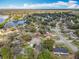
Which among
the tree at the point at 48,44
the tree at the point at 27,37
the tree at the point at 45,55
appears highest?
the tree at the point at 27,37

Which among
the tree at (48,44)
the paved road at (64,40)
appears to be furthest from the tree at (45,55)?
the paved road at (64,40)

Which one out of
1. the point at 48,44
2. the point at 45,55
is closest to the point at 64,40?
the point at 48,44

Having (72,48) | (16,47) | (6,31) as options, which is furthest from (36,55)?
(6,31)

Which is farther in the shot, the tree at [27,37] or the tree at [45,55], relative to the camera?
the tree at [27,37]

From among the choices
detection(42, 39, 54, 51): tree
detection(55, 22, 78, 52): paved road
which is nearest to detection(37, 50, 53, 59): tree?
detection(42, 39, 54, 51): tree

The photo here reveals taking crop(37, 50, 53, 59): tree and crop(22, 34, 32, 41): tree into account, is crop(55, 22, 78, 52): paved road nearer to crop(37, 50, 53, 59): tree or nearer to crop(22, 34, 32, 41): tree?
crop(37, 50, 53, 59): tree

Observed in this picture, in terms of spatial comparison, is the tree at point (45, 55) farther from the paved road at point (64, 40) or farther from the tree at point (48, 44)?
the paved road at point (64, 40)

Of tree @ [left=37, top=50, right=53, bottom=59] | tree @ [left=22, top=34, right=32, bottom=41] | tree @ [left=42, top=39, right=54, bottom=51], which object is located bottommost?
tree @ [left=37, top=50, right=53, bottom=59]

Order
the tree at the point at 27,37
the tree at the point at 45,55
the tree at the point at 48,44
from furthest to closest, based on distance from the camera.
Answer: the tree at the point at 27,37 < the tree at the point at 48,44 < the tree at the point at 45,55

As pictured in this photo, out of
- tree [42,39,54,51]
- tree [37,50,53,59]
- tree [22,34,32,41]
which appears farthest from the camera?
tree [22,34,32,41]

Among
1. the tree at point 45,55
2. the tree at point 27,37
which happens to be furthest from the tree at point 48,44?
the tree at point 27,37

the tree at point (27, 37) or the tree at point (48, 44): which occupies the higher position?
the tree at point (27, 37)

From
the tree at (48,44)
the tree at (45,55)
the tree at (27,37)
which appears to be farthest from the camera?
the tree at (27,37)

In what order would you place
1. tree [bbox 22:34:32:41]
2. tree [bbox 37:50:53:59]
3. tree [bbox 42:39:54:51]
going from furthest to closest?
tree [bbox 22:34:32:41] < tree [bbox 42:39:54:51] < tree [bbox 37:50:53:59]
